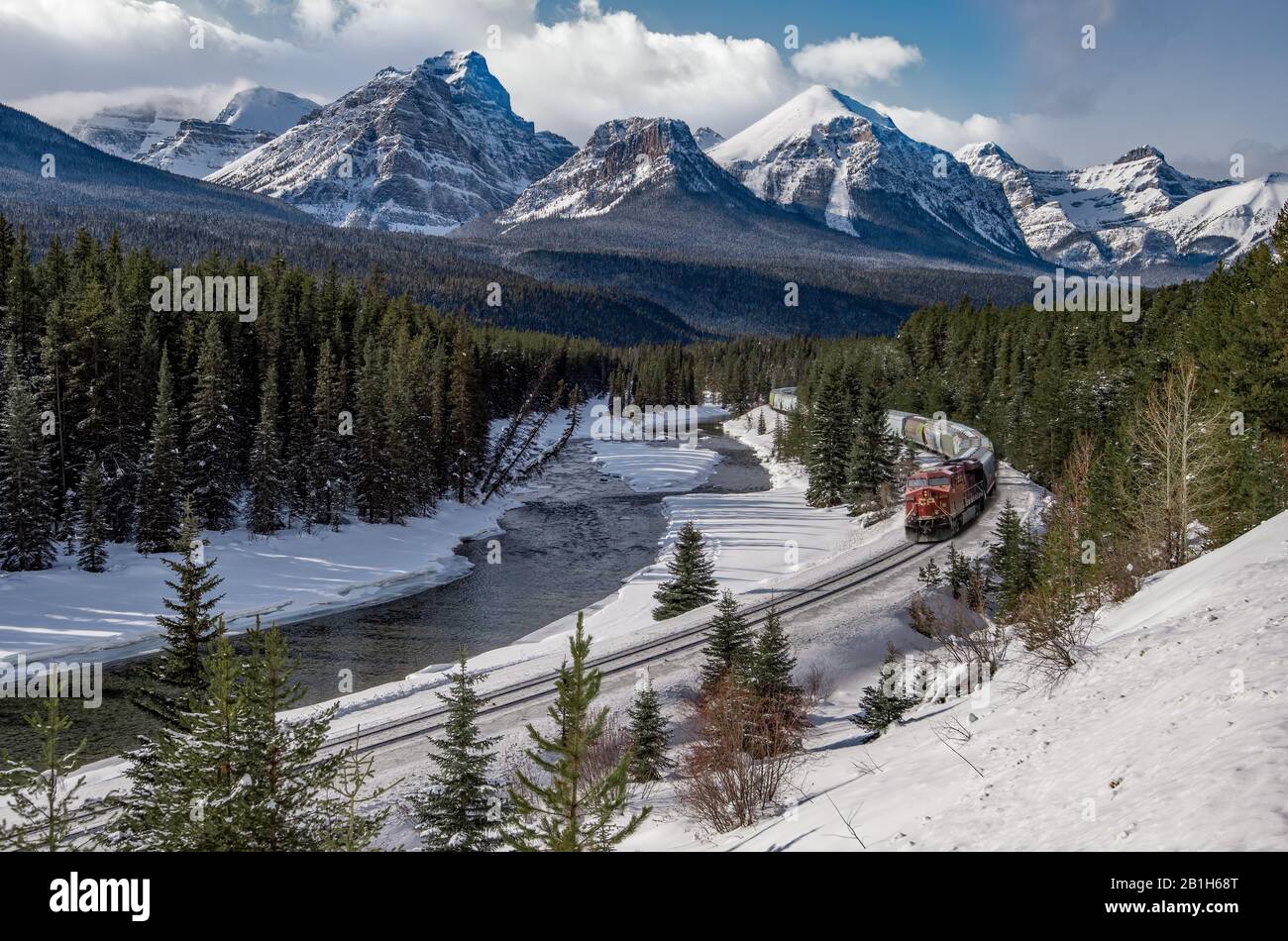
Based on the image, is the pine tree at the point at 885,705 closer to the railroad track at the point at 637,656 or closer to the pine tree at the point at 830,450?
the railroad track at the point at 637,656

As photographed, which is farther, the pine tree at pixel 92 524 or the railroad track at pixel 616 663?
the pine tree at pixel 92 524

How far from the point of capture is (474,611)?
41625mm

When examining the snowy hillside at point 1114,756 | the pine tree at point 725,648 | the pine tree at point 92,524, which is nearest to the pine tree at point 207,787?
the snowy hillside at point 1114,756

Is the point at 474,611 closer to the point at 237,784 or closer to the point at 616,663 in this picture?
the point at 616,663

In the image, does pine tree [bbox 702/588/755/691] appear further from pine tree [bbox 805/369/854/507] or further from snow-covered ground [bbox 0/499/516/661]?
pine tree [bbox 805/369/854/507]

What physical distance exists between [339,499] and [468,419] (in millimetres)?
14787

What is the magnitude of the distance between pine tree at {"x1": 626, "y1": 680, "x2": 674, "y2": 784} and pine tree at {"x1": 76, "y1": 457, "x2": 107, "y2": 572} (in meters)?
33.5

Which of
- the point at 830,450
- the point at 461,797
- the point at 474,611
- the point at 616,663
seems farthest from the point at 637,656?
the point at 830,450

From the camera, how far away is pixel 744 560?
4897cm

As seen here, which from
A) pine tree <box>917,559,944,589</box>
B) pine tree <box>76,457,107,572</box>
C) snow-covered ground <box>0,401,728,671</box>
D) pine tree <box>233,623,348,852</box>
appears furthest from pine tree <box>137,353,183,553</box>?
pine tree <box>917,559,944,589</box>

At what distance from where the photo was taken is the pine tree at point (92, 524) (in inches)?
1604

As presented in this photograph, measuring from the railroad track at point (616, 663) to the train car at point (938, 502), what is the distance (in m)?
0.89
